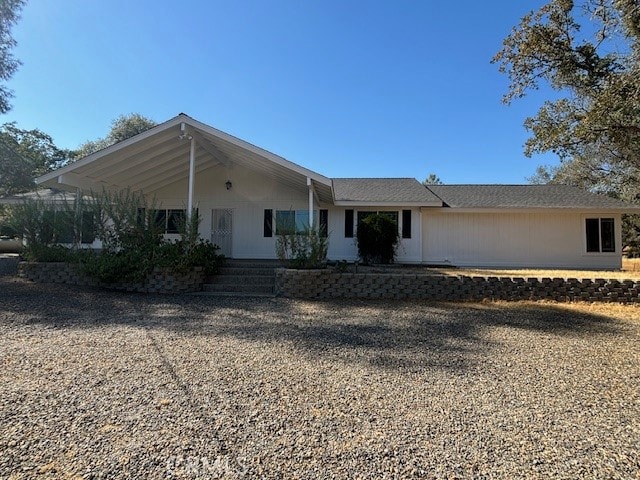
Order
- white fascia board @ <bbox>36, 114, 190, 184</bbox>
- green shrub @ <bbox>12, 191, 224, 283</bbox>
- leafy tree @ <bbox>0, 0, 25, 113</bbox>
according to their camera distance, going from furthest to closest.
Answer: leafy tree @ <bbox>0, 0, 25, 113</bbox> → white fascia board @ <bbox>36, 114, 190, 184</bbox> → green shrub @ <bbox>12, 191, 224, 283</bbox>

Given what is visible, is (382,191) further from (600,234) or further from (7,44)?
(7,44)

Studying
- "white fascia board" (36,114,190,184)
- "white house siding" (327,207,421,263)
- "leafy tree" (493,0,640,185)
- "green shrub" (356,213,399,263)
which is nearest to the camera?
"leafy tree" (493,0,640,185)

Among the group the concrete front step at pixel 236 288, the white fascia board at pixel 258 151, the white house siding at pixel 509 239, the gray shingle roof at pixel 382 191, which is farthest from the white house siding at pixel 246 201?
the white house siding at pixel 509 239

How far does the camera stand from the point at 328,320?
6086mm

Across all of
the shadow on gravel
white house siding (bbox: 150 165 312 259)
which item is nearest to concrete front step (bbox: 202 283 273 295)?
the shadow on gravel

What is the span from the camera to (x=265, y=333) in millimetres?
5137

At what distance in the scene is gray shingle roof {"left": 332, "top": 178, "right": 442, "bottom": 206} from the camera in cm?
1341

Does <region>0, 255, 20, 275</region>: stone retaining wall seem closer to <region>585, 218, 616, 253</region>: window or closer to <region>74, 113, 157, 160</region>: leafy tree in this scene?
<region>74, 113, 157, 160</region>: leafy tree

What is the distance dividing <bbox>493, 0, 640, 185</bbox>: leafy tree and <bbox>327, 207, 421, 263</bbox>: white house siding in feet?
17.7

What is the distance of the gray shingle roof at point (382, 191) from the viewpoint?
44.0 feet

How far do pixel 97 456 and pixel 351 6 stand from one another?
1176 cm

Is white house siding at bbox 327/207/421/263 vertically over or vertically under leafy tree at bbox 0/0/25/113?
under

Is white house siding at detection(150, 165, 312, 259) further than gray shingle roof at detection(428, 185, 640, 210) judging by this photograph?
No

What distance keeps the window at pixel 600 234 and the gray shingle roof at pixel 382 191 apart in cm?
595
